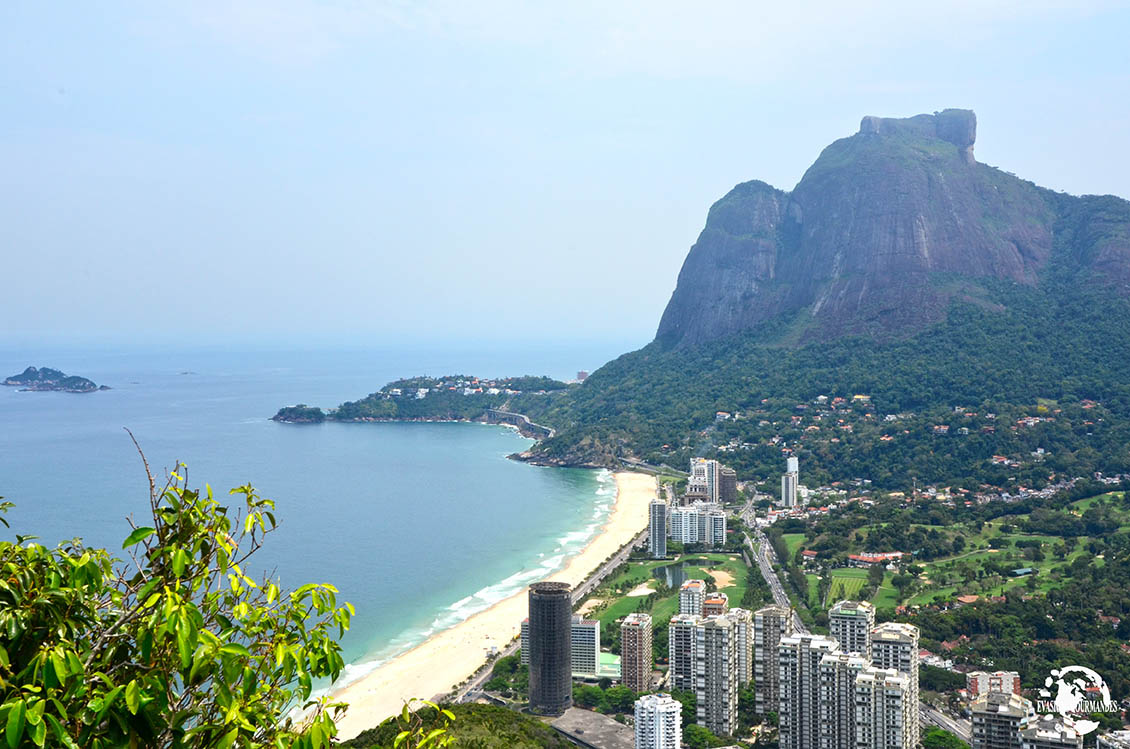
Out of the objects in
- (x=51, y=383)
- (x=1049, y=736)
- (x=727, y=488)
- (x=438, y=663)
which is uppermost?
(x=51, y=383)

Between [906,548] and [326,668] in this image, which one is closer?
[326,668]

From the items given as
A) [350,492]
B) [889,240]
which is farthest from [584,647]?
[889,240]

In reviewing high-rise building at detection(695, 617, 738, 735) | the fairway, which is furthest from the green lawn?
high-rise building at detection(695, 617, 738, 735)

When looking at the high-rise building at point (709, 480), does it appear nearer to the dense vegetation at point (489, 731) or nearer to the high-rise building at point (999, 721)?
the dense vegetation at point (489, 731)

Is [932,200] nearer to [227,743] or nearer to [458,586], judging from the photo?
[458,586]

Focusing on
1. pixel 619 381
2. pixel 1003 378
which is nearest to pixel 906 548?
pixel 1003 378

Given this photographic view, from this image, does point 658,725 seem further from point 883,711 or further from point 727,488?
point 727,488

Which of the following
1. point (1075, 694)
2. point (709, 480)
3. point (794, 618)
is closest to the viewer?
point (1075, 694)

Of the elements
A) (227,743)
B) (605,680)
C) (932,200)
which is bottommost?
(605,680)
